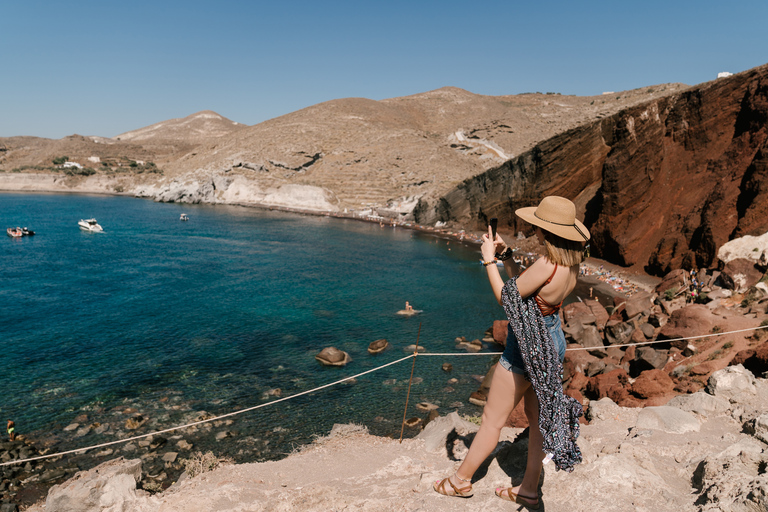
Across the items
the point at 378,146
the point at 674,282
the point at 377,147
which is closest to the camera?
the point at 674,282

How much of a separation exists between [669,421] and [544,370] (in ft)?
11.6

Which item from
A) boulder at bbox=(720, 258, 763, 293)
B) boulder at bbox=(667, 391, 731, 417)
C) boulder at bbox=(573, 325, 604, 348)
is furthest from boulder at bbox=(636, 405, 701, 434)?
boulder at bbox=(720, 258, 763, 293)

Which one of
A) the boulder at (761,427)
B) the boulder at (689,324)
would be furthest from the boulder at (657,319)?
the boulder at (761,427)

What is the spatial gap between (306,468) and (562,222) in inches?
192

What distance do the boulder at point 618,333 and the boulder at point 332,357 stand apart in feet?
33.9

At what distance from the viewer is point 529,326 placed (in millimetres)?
3486

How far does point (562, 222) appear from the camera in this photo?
11.2 ft

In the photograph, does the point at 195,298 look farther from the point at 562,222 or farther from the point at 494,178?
the point at 494,178

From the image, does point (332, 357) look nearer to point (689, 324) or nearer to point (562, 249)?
point (689, 324)

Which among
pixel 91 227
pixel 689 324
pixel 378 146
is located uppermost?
pixel 378 146

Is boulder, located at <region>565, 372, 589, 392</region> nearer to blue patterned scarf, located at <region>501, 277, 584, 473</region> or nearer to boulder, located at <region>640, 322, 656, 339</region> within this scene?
boulder, located at <region>640, 322, 656, 339</region>

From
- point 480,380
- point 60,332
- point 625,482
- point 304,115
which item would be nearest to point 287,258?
point 60,332

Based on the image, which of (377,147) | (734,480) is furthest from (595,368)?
(377,147)

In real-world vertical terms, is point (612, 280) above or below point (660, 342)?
below
